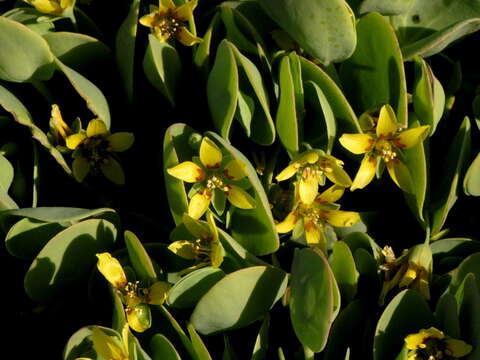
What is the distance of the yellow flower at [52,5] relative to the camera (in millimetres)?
1719

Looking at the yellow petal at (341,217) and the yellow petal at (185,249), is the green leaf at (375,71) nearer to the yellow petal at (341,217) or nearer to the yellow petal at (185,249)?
the yellow petal at (341,217)

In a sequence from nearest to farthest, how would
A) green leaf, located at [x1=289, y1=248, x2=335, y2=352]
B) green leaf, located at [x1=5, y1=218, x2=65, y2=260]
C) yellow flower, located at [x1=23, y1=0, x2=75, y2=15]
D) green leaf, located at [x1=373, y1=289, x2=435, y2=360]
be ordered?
green leaf, located at [x1=289, y1=248, x2=335, y2=352] < green leaf, located at [x1=373, y1=289, x2=435, y2=360] < green leaf, located at [x1=5, y1=218, x2=65, y2=260] < yellow flower, located at [x1=23, y1=0, x2=75, y2=15]

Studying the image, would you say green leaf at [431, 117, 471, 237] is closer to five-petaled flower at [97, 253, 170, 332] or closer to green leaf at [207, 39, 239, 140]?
green leaf at [207, 39, 239, 140]

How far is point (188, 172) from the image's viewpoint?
155cm

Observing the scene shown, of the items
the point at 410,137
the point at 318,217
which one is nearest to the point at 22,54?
the point at 318,217

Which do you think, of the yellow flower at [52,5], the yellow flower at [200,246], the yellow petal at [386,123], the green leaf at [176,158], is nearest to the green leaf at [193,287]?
the yellow flower at [200,246]

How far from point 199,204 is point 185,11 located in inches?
16.8

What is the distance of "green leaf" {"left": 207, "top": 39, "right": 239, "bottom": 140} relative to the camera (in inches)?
61.0

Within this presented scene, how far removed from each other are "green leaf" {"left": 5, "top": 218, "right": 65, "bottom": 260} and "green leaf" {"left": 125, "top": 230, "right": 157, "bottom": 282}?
0.18 meters

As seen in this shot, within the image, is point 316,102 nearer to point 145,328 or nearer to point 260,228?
point 260,228

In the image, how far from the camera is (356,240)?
5.34 ft

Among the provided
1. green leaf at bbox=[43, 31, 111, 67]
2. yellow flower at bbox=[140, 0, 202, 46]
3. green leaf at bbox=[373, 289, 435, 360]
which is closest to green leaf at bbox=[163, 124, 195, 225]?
yellow flower at bbox=[140, 0, 202, 46]

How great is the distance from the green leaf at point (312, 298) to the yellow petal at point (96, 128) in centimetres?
52

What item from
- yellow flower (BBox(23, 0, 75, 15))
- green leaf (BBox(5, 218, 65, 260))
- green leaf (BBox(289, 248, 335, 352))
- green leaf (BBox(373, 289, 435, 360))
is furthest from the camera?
yellow flower (BBox(23, 0, 75, 15))
